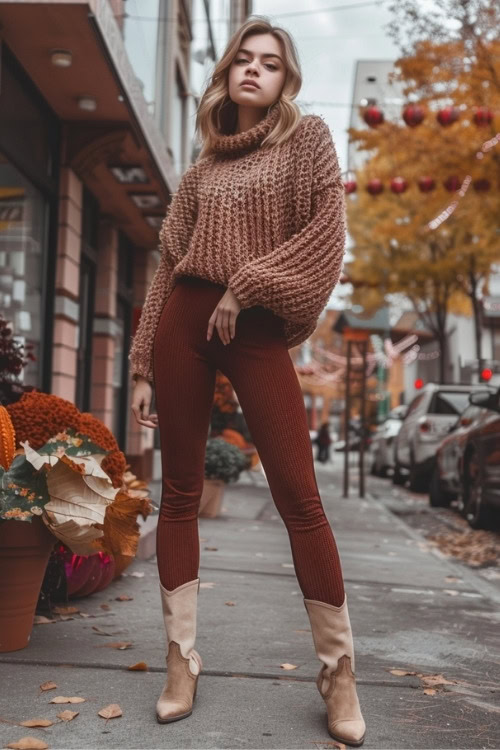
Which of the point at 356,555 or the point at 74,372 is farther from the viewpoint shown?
the point at 74,372

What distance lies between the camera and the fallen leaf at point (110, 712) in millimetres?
2500

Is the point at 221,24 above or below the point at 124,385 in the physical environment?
above

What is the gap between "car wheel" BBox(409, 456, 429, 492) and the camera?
44.5 ft

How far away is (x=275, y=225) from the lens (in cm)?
260

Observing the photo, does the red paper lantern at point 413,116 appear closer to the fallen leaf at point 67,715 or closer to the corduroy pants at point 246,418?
the corduroy pants at point 246,418

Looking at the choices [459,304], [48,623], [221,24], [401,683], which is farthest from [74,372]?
[459,304]

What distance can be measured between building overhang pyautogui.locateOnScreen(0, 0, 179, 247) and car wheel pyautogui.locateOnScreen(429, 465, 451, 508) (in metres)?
4.76

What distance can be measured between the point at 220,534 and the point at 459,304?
23.7 m

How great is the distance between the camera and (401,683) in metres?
2.97

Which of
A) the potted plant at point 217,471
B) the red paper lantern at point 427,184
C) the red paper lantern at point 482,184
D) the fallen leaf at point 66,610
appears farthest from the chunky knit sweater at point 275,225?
the red paper lantern at point 427,184

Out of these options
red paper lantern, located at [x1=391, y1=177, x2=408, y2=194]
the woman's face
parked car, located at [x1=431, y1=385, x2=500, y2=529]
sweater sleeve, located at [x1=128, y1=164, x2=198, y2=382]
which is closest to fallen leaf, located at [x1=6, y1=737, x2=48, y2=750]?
sweater sleeve, located at [x1=128, y1=164, x2=198, y2=382]

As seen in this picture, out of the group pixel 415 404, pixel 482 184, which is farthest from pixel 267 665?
pixel 482 184

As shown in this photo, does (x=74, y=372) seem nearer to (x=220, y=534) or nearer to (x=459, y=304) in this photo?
(x=220, y=534)

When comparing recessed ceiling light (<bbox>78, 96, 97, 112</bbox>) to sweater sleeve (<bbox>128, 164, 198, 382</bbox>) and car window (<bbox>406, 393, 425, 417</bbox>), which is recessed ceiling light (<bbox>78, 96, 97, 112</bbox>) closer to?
sweater sleeve (<bbox>128, 164, 198, 382</bbox>)
